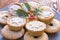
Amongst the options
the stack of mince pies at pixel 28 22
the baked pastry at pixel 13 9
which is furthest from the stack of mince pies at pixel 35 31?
the baked pastry at pixel 13 9

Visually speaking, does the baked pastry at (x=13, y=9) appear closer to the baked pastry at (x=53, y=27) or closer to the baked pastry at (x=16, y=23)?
the baked pastry at (x=16, y=23)

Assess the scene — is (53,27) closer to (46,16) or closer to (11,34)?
(46,16)

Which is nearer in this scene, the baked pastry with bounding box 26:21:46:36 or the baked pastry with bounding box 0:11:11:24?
the baked pastry with bounding box 26:21:46:36

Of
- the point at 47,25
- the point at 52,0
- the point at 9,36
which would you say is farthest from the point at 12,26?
the point at 52,0

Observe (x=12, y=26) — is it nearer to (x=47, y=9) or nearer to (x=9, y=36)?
(x=9, y=36)

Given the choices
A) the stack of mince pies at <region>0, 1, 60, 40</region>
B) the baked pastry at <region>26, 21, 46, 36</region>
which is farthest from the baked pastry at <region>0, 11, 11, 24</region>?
the baked pastry at <region>26, 21, 46, 36</region>

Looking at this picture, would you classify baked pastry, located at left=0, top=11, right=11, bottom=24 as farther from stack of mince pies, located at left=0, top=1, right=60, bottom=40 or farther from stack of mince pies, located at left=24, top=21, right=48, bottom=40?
stack of mince pies, located at left=24, top=21, right=48, bottom=40

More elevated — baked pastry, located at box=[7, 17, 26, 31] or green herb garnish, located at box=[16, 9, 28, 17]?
green herb garnish, located at box=[16, 9, 28, 17]

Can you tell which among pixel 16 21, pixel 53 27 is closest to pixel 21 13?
pixel 16 21
